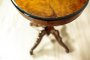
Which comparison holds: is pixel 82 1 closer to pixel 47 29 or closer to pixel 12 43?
pixel 47 29

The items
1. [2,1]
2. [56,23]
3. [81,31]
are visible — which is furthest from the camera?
[2,1]

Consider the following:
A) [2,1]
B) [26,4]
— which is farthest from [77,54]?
[2,1]

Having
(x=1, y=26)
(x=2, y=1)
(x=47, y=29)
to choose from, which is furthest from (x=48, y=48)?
(x=2, y=1)

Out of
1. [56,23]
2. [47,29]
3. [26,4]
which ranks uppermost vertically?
[26,4]

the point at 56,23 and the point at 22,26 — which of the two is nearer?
the point at 56,23

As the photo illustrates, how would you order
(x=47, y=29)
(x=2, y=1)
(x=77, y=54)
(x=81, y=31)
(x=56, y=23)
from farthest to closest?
(x=2, y=1), (x=81, y=31), (x=77, y=54), (x=47, y=29), (x=56, y=23)

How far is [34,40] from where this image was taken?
1538mm

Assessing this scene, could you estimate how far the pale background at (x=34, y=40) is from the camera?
144 centimetres

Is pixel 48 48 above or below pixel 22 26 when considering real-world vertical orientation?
below

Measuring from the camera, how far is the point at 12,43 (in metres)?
1.52

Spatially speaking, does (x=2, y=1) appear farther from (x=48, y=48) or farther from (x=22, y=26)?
(x=48, y=48)

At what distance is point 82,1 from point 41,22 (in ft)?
0.94

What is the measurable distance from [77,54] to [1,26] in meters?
0.79

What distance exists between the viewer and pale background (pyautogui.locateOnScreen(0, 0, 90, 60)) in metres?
1.44
